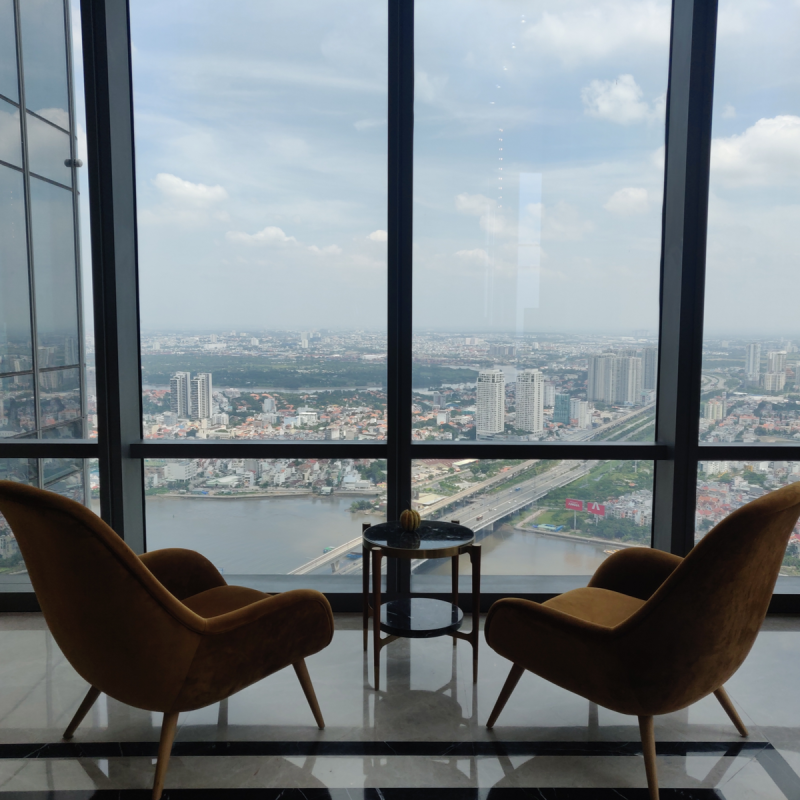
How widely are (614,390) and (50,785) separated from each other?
2.96 m

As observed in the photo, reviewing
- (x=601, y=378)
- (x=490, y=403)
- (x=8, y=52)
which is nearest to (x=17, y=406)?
(x=8, y=52)

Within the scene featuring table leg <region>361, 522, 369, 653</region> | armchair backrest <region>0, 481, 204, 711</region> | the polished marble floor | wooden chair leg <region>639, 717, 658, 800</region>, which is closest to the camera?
armchair backrest <region>0, 481, 204, 711</region>

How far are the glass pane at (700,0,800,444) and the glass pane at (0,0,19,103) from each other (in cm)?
367

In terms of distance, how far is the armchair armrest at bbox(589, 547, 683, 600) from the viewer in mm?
2367

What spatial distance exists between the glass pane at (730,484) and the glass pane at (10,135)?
13.1 feet

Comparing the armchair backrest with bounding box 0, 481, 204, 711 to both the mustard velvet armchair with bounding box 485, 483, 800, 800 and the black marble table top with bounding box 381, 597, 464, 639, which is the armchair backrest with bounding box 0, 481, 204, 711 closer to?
the black marble table top with bounding box 381, 597, 464, 639

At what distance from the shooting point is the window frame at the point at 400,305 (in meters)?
3.05

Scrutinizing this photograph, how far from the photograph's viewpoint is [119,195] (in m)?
3.18

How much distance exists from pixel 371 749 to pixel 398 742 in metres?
0.10

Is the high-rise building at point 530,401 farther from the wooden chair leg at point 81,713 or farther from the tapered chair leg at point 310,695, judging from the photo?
the wooden chair leg at point 81,713

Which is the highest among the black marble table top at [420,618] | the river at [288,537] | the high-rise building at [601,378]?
the high-rise building at [601,378]

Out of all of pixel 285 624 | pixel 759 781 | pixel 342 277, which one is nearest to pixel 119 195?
pixel 342 277

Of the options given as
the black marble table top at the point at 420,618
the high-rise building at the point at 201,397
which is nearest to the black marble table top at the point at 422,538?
the black marble table top at the point at 420,618

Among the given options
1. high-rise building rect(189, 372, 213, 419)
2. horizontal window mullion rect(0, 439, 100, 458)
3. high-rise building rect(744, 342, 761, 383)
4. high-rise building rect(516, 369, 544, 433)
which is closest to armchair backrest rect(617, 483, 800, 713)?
high-rise building rect(516, 369, 544, 433)
